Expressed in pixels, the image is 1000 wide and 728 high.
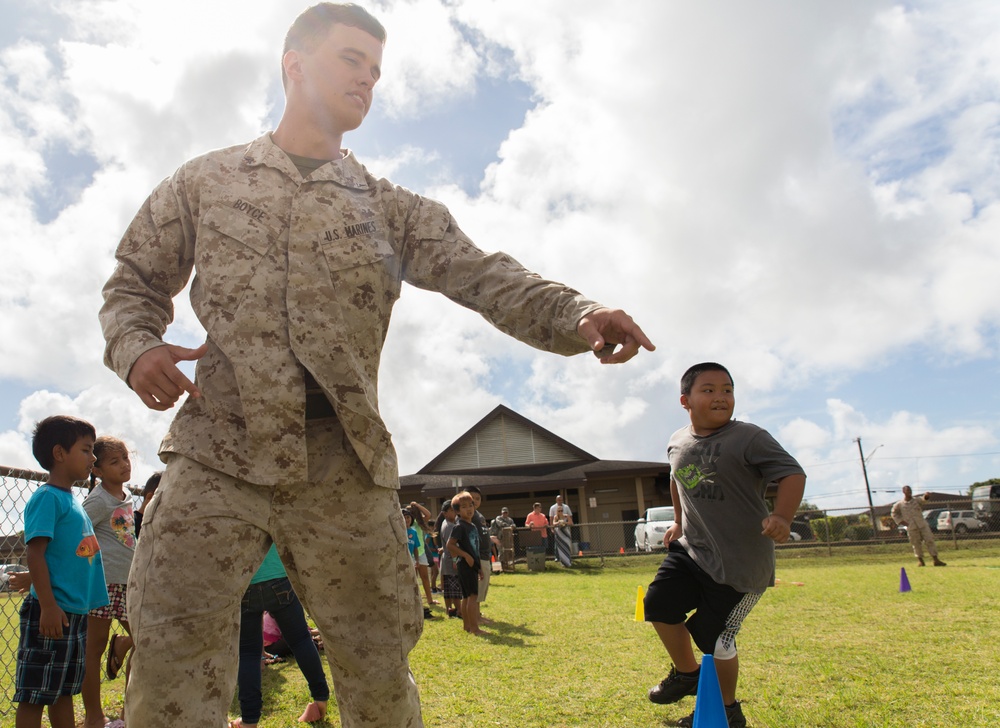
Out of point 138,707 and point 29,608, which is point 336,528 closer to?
point 138,707

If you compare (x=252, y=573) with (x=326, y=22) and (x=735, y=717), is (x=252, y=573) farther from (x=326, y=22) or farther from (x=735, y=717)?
(x=735, y=717)

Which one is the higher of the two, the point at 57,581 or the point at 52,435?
the point at 52,435

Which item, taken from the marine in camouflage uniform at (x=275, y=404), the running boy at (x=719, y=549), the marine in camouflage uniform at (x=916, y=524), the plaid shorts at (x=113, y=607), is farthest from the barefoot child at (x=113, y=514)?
the marine in camouflage uniform at (x=916, y=524)

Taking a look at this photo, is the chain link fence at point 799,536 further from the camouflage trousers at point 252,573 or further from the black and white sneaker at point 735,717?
the camouflage trousers at point 252,573

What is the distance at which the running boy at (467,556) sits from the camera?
28.3 feet

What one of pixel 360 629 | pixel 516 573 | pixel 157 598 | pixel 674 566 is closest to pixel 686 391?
pixel 674 566

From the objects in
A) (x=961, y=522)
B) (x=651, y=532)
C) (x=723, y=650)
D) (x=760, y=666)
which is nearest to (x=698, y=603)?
(x=723, y=650)

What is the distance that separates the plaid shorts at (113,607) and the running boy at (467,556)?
4397mm

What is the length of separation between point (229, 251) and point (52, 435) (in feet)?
8.85

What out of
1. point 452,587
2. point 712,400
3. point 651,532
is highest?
point 712,400

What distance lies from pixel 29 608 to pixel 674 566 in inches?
142

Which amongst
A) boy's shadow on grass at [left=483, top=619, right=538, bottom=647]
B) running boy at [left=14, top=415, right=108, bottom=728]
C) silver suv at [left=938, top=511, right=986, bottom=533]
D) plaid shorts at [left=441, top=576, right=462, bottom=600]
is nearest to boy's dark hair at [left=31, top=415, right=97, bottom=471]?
running boy at [left=14, top=415, right=108, bottom=728]

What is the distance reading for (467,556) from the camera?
9016 millimetres

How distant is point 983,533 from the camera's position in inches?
1003
